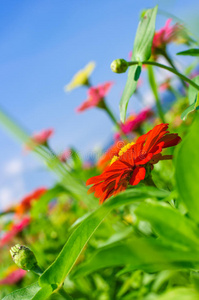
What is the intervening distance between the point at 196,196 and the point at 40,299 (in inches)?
6.0

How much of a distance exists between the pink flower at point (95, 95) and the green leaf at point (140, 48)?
75cm

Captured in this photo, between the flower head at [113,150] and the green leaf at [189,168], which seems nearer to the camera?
the green leaf at [189,168]

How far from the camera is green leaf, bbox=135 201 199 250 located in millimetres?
190

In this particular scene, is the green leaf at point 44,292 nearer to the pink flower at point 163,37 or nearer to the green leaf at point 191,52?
the green leaf at point 191,52

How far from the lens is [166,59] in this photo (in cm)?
88

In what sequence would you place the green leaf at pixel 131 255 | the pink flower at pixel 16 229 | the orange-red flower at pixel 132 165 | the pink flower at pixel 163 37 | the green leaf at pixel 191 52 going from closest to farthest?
the green leaf at pixel 131 255, the orange-red flower at pixel 132 165, the green leaf at pixel 191 52, the pink flower at pixel 163 37, the pink flower at pixel 16 229

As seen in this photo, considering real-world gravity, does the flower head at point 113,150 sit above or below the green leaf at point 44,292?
below

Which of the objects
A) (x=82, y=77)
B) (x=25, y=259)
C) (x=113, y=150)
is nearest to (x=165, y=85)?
(x=82, y=77)

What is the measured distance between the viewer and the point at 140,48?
44cm

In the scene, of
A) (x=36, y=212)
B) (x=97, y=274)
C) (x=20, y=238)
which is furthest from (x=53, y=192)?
(x=20, y=238)

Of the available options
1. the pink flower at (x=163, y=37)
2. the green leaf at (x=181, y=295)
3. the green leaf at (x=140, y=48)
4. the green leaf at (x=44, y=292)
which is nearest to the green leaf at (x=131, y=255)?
the green leaf at (x=181, y=295)

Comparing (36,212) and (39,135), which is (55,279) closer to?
(36,212)

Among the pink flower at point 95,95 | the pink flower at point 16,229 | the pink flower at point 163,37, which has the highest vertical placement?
the pink flower at point 163,37

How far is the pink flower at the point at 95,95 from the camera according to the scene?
1.21 meters
